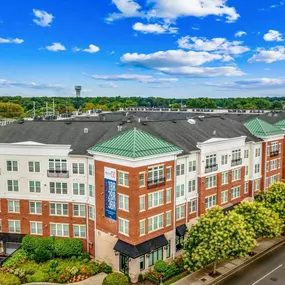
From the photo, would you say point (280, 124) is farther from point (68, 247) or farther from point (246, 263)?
point (68, 247)

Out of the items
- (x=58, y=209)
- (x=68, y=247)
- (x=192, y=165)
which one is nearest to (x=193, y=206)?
(x=192, y=165)

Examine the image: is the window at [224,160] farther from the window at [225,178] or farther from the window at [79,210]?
the window at [79,210]

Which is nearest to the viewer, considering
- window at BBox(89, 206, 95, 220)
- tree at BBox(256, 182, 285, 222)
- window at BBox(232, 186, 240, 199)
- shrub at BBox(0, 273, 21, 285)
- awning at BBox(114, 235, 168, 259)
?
shrub at BBox(0, 273, 21, 285)

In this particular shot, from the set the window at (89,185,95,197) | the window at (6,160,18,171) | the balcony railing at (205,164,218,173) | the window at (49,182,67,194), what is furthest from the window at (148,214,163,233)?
the window at (6,160,18,171)

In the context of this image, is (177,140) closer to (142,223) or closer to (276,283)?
(142,223)

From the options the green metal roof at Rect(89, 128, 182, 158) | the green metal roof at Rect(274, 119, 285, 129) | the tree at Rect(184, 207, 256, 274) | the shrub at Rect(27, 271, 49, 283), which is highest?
the green metal roof at Rect(274, 119, 285, 129)

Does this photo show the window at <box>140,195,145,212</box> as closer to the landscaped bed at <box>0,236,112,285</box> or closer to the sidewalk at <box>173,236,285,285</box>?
the landscaped bed at <box>0,236,112,285</box>
